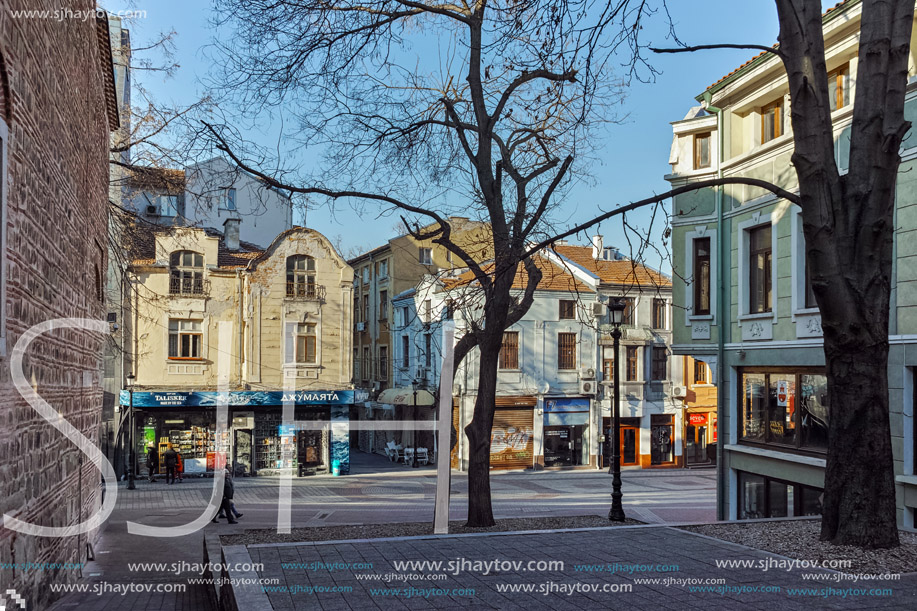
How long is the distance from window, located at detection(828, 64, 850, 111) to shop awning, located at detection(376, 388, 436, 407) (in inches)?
881

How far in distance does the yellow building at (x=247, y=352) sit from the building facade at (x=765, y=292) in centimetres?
1619

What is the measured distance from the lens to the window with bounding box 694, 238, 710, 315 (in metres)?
17.9

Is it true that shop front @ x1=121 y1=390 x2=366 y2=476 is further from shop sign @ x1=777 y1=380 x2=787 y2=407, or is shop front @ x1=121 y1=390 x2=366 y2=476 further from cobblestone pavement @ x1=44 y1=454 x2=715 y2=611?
shop sign @ x1=777 y1=380 x2=787 y2=407

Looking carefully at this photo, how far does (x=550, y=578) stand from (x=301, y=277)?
83.0ft

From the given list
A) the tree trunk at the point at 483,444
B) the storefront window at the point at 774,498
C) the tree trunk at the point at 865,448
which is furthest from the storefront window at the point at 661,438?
the tree trunk at the point at 865,448

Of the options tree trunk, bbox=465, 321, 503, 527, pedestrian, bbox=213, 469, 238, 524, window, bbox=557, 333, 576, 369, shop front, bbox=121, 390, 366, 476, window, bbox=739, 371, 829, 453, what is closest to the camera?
tree trunk, bbox=465, 321, 503, 527

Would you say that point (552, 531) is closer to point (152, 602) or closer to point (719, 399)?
point (152, 602)

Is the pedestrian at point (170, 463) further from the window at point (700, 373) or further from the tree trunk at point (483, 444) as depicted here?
the window at point (700, 373)

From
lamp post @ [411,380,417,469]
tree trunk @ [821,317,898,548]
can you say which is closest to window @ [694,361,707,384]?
lamp post @ [411,380,417,469]

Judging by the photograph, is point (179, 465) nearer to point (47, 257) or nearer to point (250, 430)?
point (250, 430)

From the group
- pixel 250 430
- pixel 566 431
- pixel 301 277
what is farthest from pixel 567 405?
pixel 250 430

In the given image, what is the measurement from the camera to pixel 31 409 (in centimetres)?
697

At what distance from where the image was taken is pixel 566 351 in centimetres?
3538

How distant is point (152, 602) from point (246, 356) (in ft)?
66.9
